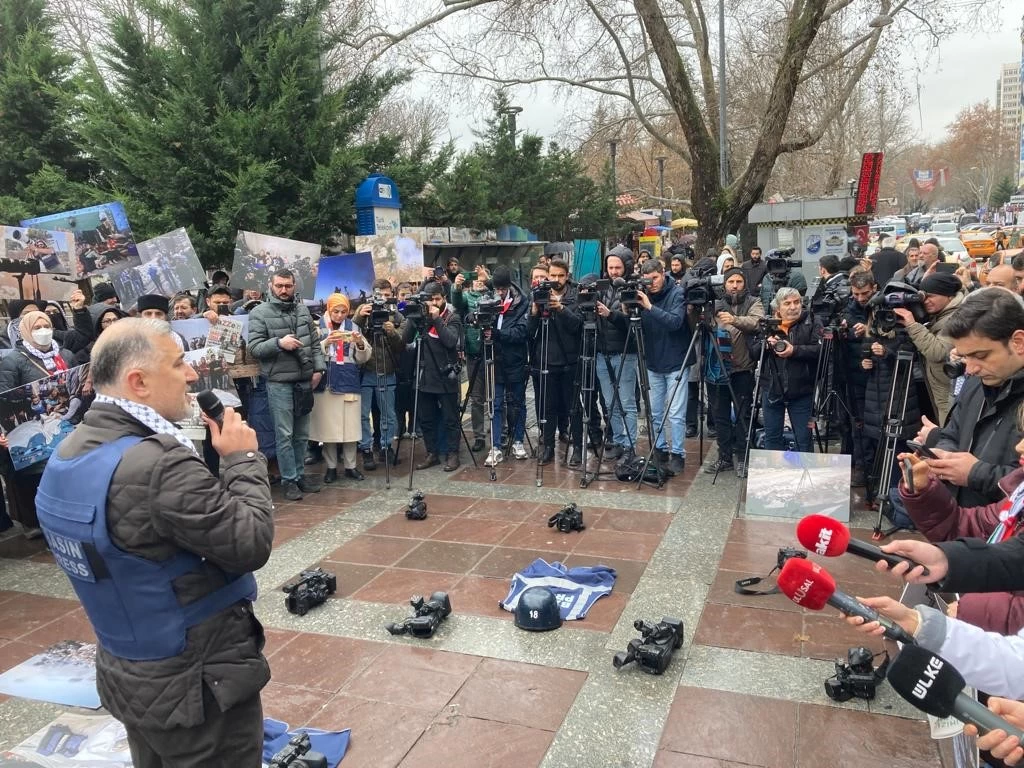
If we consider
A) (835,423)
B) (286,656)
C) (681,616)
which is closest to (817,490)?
A: (835,423)

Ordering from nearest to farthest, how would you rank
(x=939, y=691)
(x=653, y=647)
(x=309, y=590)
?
(x=939, y=691) → (x=653, y=647) → (x=309, y=590)

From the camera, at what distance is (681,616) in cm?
429

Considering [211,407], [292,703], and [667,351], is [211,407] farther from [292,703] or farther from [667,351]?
[667,351]

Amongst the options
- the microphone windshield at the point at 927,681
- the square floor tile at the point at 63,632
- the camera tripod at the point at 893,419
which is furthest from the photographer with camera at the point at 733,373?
the microphone windshield at the point at 927,681

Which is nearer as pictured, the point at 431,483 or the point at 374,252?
the point at 431,483

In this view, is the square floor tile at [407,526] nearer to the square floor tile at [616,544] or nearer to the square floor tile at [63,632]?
the square floor tile at [616,544]

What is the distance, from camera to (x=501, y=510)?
6.24 metres

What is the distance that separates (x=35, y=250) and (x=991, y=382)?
7507 millimetres

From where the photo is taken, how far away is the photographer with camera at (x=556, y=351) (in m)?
7.02

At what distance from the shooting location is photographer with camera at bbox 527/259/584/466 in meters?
7.02

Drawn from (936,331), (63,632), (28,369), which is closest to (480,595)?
(63,632)

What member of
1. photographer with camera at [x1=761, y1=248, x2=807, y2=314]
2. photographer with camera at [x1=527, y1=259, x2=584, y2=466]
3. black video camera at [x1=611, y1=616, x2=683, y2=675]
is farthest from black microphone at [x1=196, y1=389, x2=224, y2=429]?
photographer with camera at [x1=761, y1=248, x2=807, y2=314]

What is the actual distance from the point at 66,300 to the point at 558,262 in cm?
453

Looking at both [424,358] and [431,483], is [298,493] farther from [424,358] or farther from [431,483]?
[424,358]
